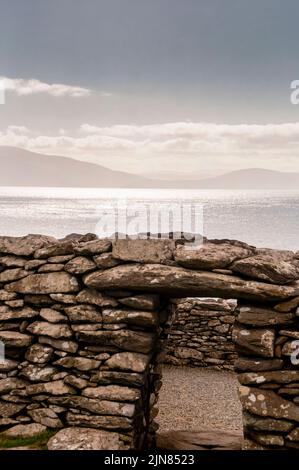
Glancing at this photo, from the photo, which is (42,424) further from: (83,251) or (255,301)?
(255,301)

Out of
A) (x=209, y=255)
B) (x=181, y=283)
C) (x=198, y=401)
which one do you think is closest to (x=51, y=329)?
(x=181, y=283)

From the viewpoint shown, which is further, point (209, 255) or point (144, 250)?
point (144, 250)

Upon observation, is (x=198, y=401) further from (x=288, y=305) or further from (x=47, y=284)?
(x=47, y=284)

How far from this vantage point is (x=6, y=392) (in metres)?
6.18

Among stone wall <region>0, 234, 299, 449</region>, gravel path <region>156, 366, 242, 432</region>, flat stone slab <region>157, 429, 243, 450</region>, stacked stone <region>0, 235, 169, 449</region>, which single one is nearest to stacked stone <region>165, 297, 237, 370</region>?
gravel path <region>156, 366, 242, 432</region>

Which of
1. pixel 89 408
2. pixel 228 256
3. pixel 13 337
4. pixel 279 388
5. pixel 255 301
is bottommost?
A: pixel 89 408

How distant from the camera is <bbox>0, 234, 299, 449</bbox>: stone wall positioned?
5.47 m

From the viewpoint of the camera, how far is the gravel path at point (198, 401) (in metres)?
9.29

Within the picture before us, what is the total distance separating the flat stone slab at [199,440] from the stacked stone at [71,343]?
144 centimetres

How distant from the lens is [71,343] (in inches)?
241

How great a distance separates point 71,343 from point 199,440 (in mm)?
3644
